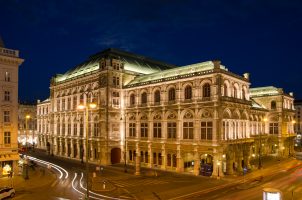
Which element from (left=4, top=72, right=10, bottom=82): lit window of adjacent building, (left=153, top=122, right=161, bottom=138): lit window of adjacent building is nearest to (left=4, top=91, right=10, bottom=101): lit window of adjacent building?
(left=4, top=72, right=10, bottom=82): lit window of adjacent building

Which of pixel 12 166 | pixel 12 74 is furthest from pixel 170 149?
pixel 12 74

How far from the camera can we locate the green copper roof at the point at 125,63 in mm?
66125

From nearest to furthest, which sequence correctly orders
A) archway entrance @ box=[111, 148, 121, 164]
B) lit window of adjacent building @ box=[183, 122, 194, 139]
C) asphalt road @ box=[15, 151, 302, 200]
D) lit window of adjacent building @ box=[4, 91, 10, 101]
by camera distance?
1. asphalt road @ box=[15, 151, 302, 200]
2. lit window of adjacent building @ box=[4, 91, 10, 101]
3. lit window of adjacent building @ box=[183, 122, 194, 139]
4. archway entrance @ box=[111, 148, 121, 164]

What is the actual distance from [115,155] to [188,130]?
19.4 m

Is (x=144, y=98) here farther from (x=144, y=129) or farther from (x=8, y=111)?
(x=8, y=111)

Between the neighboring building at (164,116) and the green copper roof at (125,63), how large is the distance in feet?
0.85

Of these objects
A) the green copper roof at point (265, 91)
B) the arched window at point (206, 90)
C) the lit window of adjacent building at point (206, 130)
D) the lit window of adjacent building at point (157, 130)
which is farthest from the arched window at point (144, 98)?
the green copper roof at point (265, 91)

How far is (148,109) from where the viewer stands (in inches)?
2194

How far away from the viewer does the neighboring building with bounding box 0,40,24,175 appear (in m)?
43.0

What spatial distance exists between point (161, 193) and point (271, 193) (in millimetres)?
17163

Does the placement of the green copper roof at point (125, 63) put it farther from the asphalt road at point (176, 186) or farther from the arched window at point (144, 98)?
the asphalt road at point (176, 186)

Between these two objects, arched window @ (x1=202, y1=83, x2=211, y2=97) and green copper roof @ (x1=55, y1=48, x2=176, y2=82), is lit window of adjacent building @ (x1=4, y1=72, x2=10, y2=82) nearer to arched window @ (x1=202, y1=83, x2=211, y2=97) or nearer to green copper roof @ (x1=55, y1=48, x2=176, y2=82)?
green copper roof @ (x1=55, y1=48, x2=176, y2=82)

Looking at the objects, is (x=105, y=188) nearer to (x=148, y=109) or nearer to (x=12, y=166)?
(x=12, y=166)

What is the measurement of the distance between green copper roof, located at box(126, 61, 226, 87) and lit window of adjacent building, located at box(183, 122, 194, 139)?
8651 millimetres
